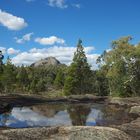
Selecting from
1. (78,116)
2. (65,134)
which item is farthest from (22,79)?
(65,134)

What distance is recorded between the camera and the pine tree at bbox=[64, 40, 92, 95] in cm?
12212

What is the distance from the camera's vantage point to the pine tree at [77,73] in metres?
122

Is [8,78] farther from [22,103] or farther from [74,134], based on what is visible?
[74,134]

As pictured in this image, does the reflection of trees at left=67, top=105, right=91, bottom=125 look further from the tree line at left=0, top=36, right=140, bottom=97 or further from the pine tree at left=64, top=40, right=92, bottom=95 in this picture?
the pine tree at left=64, top=40, right=92, bottom=95

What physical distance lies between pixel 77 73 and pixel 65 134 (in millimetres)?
97764

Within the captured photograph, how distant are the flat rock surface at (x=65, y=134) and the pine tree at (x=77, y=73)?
93437 millimetres

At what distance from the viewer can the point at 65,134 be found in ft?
89.1

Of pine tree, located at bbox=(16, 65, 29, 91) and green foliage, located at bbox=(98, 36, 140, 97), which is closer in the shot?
green foliage, located at bbox=(98, 36, 140, 97)

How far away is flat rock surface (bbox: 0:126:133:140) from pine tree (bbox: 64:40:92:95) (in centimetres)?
9344

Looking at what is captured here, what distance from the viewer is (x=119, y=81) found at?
9962 cm

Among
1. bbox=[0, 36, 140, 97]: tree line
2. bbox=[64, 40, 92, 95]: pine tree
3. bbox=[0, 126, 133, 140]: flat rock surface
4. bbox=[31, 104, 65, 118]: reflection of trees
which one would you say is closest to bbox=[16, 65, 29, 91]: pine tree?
bbox=[0, 36, 140, 97]: tree line

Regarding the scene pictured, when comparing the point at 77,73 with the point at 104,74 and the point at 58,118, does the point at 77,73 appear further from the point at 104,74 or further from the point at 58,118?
the point at 58,118

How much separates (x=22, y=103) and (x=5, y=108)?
16.9 meters

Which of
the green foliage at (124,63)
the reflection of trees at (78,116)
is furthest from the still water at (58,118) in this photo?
the green foliage at (124,63)
